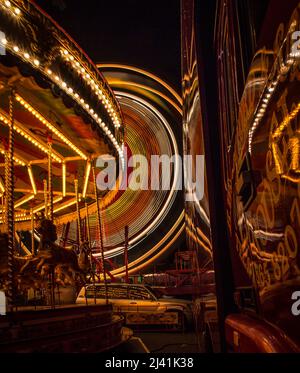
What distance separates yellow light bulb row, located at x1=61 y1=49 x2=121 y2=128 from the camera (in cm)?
363

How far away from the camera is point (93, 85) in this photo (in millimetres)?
4160

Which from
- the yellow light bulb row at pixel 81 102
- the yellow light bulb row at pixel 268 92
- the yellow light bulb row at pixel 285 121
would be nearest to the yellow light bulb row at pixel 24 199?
the yellow light bulb row at pixel 81 102

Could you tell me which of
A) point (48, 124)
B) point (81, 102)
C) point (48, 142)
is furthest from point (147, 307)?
point (81, 102)

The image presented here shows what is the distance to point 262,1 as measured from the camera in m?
1.01

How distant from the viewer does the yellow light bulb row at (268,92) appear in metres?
0.74

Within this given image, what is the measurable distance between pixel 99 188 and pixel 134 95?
11049mm

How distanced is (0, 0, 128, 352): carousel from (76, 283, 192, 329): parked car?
2677 millimetres

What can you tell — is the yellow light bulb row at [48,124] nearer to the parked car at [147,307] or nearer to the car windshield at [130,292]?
the parked car at [147,307]

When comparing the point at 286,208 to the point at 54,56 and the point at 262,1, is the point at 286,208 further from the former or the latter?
the point at 54,56

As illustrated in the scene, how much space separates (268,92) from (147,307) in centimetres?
833

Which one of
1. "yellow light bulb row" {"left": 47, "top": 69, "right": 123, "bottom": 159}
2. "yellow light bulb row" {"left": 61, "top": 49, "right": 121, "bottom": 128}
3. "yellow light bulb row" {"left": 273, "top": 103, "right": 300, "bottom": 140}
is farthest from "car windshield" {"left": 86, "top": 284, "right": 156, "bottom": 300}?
"yellow light bulb row" {"left": 273, "top": 103, "right": 300, "bottom": 140}

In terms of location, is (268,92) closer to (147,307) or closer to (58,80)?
(58,80)

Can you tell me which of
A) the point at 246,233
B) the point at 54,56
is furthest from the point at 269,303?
the point at 54,56

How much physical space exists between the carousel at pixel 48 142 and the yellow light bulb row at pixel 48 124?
0.01 meters
